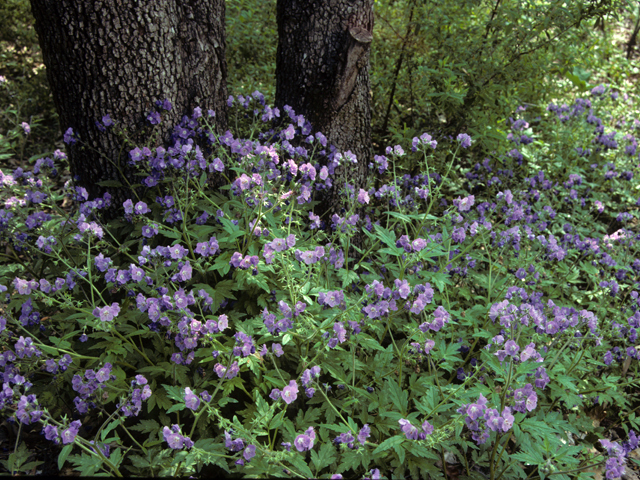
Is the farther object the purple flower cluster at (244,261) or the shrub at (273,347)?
the purple flower cluster at (244,261)

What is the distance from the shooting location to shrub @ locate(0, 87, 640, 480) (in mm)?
2064

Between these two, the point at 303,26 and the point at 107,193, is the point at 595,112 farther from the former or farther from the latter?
the point at 107,193

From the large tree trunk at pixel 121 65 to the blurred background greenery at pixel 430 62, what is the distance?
3.96 ft

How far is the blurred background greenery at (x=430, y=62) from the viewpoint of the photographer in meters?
3.91

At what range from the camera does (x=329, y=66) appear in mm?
3285

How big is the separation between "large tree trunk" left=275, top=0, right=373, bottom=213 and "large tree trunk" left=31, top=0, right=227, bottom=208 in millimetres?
488

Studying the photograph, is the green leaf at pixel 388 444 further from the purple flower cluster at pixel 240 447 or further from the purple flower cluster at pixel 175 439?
the purple flower cluster at pixel 175 439

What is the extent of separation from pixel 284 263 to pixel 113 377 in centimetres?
103

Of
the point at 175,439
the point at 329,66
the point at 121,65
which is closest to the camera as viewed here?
the point at 175,439

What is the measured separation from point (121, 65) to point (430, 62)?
9.18ft

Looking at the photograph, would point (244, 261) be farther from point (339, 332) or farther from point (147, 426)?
point (147, 426)

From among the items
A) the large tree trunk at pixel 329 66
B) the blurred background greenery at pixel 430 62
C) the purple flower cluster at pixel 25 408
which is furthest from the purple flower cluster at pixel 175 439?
the blurred background greenery at pixel 430 62

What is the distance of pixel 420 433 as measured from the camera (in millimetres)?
1961

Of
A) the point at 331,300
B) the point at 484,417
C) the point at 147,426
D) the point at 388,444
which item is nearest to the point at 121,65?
the point at 331,300
